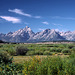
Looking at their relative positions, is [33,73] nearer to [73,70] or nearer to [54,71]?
[54,71]

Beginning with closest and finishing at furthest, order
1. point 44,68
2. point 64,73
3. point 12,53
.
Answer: point 64,73 < point 44,68 < point 12,53

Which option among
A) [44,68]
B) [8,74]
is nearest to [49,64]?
[44,68]

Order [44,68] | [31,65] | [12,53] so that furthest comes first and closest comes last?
[12,53] → [31,65] → [44,68]

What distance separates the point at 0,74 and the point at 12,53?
53.5 feet

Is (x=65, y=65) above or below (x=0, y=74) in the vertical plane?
above

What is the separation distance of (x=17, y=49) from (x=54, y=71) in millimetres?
17880

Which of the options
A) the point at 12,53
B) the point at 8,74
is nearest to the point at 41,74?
the point at 8,74

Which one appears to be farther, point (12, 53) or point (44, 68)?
point (12, 53)

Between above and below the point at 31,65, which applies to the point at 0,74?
below

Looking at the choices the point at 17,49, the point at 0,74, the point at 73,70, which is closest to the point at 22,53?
the point at 17,49

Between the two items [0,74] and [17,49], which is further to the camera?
[17,49]

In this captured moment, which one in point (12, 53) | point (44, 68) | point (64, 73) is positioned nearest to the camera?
point (64, 73)

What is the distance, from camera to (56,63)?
759 centimetres

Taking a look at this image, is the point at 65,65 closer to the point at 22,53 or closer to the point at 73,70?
the point at 73,70
